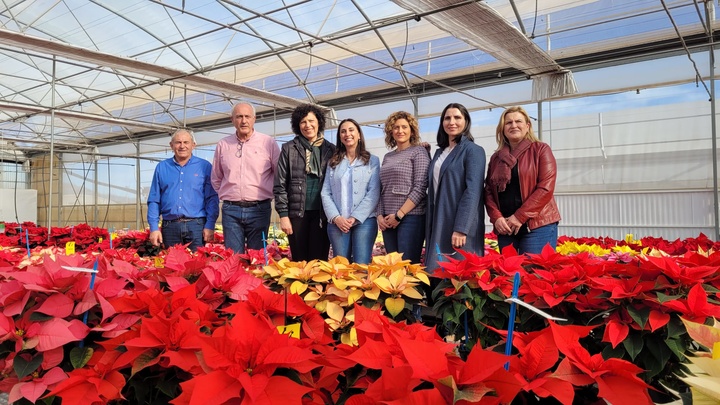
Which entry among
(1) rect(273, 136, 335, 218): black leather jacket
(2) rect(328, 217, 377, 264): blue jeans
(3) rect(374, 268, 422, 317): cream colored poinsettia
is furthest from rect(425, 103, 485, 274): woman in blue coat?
(3) rect(374, 268, 422, 317): cream colored poinsettia

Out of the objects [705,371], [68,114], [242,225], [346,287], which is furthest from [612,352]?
[68,114]

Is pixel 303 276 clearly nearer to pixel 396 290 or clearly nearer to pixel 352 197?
pixel 396 290

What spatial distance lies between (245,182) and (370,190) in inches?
34.1

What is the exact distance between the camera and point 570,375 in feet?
2.41

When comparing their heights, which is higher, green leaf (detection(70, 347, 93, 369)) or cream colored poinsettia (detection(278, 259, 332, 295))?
cream colored poinsettia (detection(278, 259, 332, 295))

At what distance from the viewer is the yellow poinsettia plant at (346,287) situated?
4.24 ft

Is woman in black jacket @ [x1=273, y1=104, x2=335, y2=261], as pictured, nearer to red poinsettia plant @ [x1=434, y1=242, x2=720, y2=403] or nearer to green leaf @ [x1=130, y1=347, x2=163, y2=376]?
red poinsettia plant @ [x1=434, y1=242, x2=720, y2=403]

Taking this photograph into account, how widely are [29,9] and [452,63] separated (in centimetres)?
829

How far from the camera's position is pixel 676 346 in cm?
104

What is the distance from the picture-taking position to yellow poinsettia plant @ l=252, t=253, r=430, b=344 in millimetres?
1292

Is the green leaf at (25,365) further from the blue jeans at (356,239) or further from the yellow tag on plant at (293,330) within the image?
the blue jeans at (356,239)

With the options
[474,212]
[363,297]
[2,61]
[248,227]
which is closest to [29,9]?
[2,61]

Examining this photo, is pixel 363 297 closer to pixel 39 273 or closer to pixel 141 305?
pixel 141 305

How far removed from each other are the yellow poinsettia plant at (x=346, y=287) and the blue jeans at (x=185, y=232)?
6.53 feet
